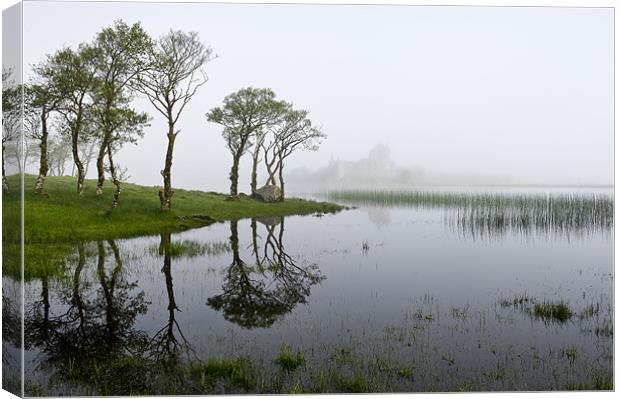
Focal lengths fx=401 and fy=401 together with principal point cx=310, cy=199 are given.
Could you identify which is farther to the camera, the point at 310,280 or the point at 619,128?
the point at 310,280

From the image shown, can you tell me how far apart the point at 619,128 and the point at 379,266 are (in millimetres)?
6086

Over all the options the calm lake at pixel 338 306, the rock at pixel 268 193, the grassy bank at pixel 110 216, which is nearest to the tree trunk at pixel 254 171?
the rock at pixel 268 193

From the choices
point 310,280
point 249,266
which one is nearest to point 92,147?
point 249,266

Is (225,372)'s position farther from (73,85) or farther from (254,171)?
(73,85)

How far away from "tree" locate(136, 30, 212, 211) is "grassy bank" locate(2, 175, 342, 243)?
54 centimetres

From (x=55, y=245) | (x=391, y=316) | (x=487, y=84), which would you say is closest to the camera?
(x=391, y=316)

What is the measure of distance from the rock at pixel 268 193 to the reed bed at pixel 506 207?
6.50ft

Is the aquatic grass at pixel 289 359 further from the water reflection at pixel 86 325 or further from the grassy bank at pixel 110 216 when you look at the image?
the grassy bank at pixel 110 216

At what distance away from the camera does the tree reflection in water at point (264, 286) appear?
8.15 m

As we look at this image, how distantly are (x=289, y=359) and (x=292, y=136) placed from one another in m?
5.50

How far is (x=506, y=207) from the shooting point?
1335 centimetres

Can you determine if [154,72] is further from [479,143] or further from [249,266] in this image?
[479,143]

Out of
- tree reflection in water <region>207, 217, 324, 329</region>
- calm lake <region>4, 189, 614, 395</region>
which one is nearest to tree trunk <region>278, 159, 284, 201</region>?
calm lake <region>4, 189, 614, 395</region>

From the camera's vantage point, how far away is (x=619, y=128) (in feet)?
27.4
